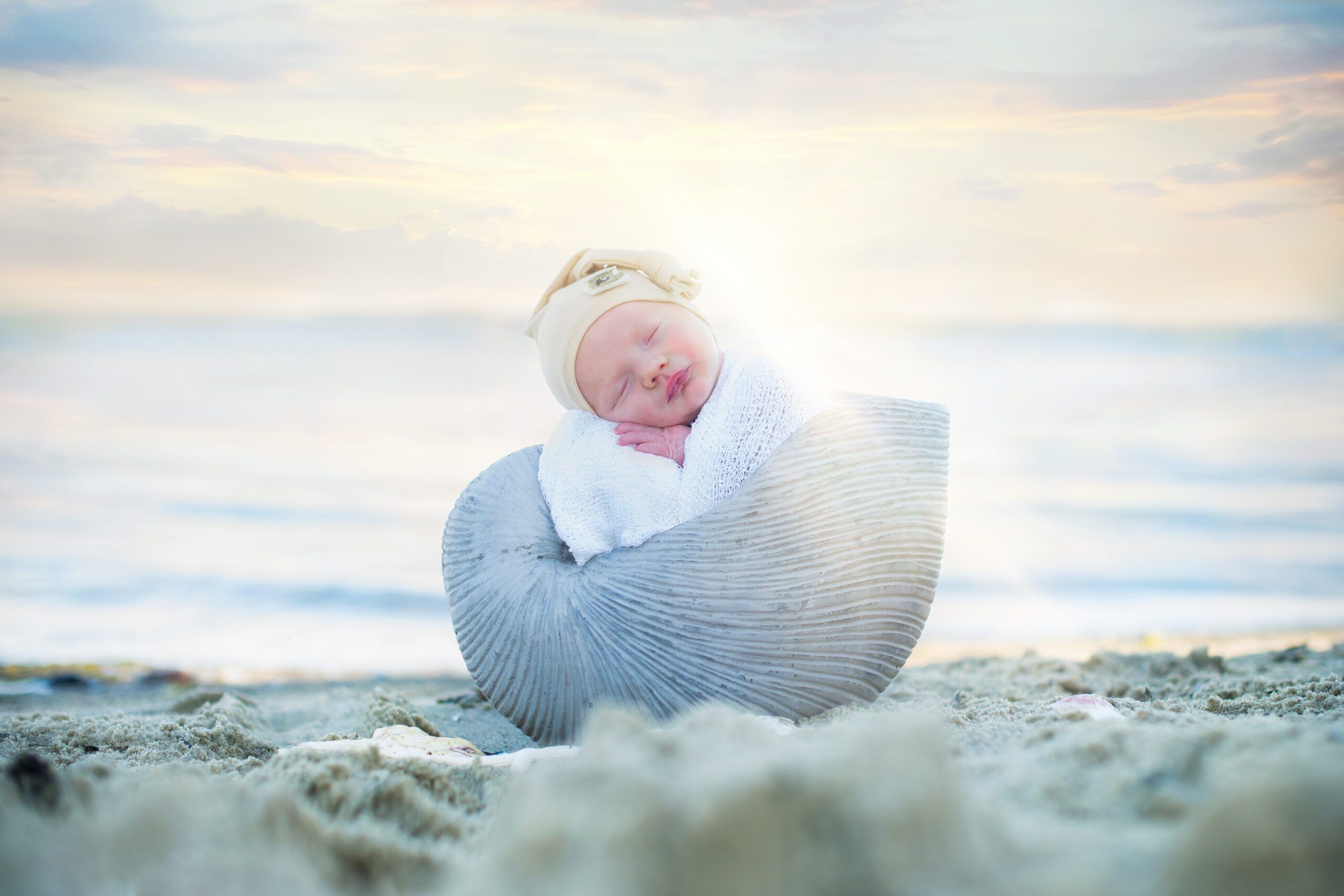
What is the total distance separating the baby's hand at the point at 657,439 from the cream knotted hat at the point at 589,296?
0.61ft

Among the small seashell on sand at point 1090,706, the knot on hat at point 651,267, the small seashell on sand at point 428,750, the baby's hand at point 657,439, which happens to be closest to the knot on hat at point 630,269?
the knot on hat at point 651,267

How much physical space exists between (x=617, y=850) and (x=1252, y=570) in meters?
5.54

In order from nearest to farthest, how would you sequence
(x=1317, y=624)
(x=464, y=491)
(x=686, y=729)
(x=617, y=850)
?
(x=617, y=850) < (x=686, y=729) < (x=464, y=491) < (x=1317, y=624)

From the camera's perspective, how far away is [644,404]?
2654mm

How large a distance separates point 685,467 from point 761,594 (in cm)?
36

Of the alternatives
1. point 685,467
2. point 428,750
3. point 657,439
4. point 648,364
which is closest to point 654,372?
point 648,364

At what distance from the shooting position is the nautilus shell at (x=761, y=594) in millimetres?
2350

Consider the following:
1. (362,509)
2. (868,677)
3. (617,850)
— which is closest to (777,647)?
(868,677)

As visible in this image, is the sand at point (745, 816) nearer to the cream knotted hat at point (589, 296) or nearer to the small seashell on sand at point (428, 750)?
the small seashell on sand at point (428, 750)

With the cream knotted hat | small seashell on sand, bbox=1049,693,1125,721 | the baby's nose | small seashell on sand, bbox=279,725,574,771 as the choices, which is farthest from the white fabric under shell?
small seashell on sand, bbox=1049,693,1125,721

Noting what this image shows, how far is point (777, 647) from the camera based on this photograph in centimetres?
238

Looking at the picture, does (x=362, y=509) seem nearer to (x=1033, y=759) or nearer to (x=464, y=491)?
(x=464, y=491)

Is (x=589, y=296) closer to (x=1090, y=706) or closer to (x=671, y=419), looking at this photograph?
(x=671, y=419)

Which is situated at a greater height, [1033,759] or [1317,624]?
[1033,759]
